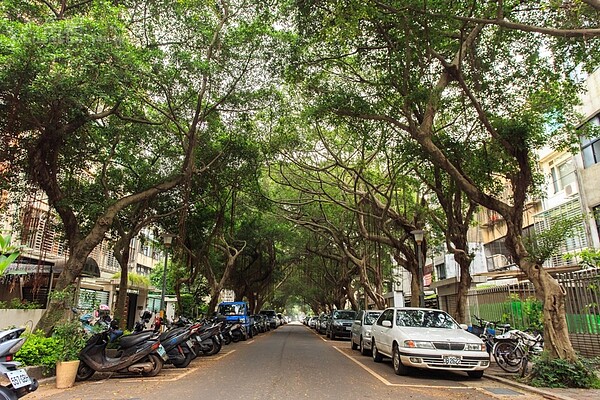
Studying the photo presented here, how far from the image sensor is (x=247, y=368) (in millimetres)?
10570

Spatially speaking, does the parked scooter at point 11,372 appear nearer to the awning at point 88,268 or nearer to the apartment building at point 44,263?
the apartment building at point 44,263

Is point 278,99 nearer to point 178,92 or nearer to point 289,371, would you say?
point 178,92

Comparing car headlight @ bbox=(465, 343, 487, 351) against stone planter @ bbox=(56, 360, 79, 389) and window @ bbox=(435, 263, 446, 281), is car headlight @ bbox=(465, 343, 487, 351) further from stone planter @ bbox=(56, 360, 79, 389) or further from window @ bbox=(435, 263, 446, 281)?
window @ bbox=(435, 263, 446, 281)

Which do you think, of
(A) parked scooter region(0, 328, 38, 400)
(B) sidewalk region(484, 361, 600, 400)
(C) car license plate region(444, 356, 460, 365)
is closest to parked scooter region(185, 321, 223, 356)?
(A) parked scooter region(0, 328, 38, 400)

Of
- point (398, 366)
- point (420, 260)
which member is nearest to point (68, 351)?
point (398, 366)

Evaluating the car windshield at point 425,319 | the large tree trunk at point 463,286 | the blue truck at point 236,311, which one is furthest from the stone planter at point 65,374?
the blue truck at point 236,311

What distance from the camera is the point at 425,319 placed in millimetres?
10836

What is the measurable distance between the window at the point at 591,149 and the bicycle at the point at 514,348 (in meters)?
8.23

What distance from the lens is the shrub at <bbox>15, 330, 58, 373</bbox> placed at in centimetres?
858

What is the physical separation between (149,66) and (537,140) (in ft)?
Answer: 33.2

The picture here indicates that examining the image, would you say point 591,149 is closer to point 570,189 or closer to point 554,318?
point 570,189

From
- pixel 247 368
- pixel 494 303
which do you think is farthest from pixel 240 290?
pixel 247 368

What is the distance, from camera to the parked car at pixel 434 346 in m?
8.94

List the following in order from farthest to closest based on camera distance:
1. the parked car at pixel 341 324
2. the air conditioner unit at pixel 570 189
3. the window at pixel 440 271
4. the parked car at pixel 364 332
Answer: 1. the window at pixel 440 271
2. the parked car at pixel 341 324
3. the air conditioner unit at pixel 570 189
4. the parked car at pixel 364 332
